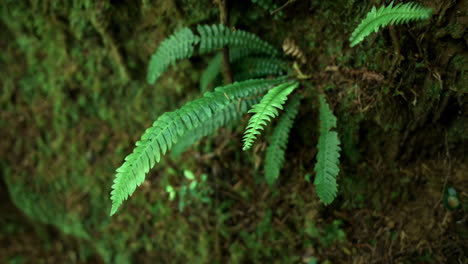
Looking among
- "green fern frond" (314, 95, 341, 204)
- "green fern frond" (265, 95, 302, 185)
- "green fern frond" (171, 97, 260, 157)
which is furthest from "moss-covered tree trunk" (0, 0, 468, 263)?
"green fern frond" (171, 97, 260, 157)

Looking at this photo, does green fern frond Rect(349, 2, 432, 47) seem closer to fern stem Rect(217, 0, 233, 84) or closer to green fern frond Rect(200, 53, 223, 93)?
fern stem Rect(217, 0, 233, 84)

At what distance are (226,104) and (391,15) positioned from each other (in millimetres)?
1012

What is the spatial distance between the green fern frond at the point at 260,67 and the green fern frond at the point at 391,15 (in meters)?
0.72

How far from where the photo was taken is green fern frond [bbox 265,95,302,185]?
2.44 meters

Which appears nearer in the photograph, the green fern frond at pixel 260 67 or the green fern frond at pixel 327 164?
the green fern frond at pixel 327 164

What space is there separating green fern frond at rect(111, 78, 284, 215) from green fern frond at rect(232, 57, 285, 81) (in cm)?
46

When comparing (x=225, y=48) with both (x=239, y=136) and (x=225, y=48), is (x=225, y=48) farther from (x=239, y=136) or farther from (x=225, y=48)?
(x=239, y=136)

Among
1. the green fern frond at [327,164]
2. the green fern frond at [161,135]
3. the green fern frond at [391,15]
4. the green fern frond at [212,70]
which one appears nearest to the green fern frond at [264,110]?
the green fern frond at [161,135]

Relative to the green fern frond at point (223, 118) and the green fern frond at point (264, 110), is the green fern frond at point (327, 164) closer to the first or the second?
the green fern frond at point (264, 110)

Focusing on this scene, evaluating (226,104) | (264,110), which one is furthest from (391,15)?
(226,104)

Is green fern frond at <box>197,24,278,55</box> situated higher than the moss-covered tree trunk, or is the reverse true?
green fern frond at <box>197,24,278,55</box>

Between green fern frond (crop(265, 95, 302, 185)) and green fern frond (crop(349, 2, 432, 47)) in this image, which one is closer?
green fern frond (crop(349, 2, 432, 47))

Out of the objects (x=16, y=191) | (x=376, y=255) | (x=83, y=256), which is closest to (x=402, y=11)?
(x=376, y=255)

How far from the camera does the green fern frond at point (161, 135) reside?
1.76 m
